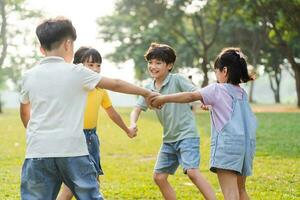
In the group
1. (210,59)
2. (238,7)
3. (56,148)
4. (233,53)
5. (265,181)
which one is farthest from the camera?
(210,59)

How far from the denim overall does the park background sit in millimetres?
737

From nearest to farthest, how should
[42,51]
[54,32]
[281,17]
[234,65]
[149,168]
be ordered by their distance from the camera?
1. [54,32]
2. [42,51]
3. [234,65]
4. [149,168]
5. [281,17]

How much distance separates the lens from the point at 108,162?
9.73 meters

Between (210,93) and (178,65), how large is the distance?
41.7 m

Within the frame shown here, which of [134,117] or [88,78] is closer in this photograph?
[88,78]

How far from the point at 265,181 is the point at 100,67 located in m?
3.17

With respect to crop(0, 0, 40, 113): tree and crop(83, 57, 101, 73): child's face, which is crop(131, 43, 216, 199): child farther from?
crop(0, 0, 40, 113): tree

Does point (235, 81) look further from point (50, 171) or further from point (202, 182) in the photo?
point (50, 171)

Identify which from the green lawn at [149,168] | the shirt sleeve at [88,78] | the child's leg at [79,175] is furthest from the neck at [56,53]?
the green lawn at [149,168]

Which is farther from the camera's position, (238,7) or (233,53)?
(238,7)

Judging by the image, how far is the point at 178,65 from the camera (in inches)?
1810

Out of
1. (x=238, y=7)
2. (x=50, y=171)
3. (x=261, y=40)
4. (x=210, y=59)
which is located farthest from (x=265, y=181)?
(x=210, y=59)

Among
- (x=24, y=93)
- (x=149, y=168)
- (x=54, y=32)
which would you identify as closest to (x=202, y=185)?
(x=24, y=93)

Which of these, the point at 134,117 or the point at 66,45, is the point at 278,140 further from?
the point at 66,45
